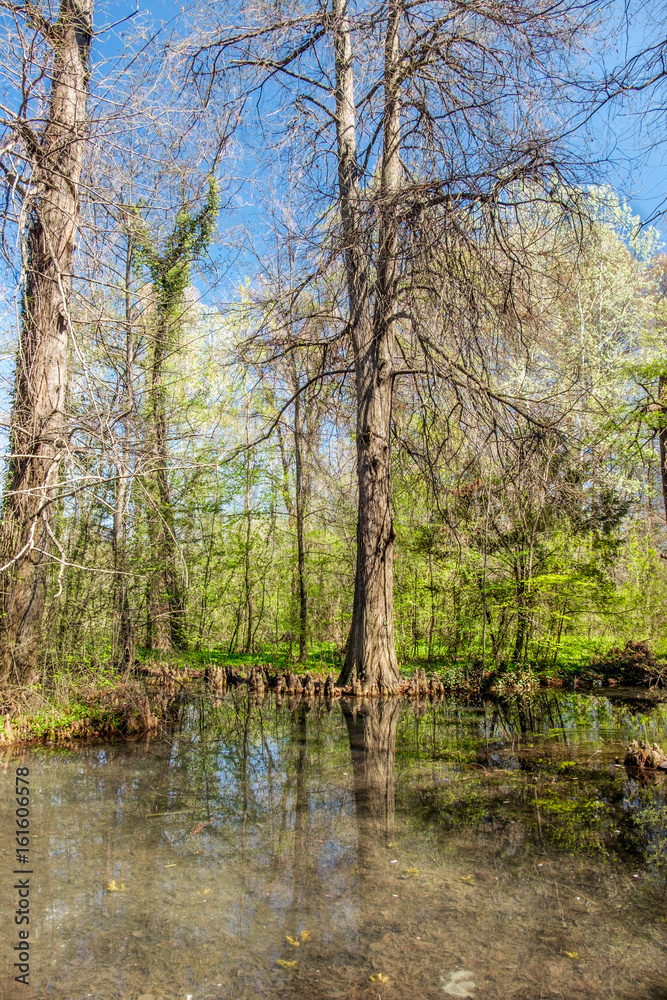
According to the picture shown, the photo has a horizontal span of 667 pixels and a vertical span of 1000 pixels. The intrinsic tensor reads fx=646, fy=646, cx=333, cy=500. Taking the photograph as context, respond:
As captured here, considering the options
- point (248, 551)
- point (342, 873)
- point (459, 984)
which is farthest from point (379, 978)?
point (248, 551)

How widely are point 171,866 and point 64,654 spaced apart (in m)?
3.88

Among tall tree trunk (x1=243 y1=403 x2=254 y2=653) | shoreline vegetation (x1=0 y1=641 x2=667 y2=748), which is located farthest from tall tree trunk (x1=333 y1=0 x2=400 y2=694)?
tall tree trunk (x1=243 y1=403 x2=254 y2=653)

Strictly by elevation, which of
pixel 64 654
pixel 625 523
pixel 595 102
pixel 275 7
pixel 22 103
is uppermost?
pixel 275 7

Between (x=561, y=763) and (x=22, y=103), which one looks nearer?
(x=22, y=103)

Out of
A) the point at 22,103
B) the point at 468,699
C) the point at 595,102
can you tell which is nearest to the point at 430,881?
the point at 595,102

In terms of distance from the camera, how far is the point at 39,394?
272 inches

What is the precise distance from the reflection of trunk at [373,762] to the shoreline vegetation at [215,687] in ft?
2.31

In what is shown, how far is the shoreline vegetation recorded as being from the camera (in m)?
6.50

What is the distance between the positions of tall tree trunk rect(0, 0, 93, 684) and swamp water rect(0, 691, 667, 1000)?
132 cm

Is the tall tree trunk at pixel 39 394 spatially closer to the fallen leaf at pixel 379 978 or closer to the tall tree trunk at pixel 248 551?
the fallen leaf at pixel 379 978

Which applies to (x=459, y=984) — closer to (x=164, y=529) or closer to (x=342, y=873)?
(x=342, y=873)

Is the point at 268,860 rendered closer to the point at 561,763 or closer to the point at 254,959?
the point at 254,959

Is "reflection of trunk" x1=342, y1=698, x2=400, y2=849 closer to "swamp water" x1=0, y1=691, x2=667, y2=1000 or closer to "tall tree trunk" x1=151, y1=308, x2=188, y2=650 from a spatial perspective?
"swamp water" x1=0, y1=691, x2=667, y2=1000

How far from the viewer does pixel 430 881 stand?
3256 millimetres
